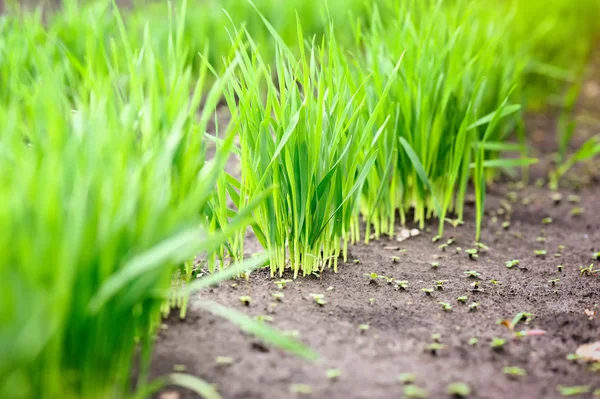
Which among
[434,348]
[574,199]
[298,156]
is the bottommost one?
[574,199]

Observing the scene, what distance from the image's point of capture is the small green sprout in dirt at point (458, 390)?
4.52 feet

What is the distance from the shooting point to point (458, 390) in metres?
1.37

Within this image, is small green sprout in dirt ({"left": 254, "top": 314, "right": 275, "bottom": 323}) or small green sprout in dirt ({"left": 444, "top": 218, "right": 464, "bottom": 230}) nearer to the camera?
small green sprout in dirt ({"left": 254, "top": 314, "right": 275, "bottom": 323})

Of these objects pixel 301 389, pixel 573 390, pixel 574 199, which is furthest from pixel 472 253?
pixel 301 389

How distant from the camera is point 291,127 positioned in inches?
68.6

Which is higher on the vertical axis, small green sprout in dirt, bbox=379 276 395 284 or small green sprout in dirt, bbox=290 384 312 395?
small green sprout in dirt, bbox=290 384 312 395

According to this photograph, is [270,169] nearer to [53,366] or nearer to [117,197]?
[117,197]

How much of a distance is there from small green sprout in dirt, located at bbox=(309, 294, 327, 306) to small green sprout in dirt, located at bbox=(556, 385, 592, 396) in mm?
604

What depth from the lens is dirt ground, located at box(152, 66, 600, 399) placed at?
4.68ft

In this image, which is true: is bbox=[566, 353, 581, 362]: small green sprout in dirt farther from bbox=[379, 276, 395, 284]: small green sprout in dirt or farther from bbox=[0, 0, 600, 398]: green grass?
bbox=[0, 0, 600, 398]: green grass

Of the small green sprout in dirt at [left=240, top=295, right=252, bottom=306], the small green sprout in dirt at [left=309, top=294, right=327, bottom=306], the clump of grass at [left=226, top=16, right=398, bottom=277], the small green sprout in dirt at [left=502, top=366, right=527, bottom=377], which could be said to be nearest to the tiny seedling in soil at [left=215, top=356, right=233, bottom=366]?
the small green sprout in dirt at [left=240, top=295, right=252, bottom=306]

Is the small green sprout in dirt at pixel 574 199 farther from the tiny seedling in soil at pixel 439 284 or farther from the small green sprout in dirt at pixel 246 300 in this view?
the small green sprout in dirt at pixel 246 300

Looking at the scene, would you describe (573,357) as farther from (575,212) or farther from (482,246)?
(575,212)

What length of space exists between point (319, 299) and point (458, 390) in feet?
1.67
